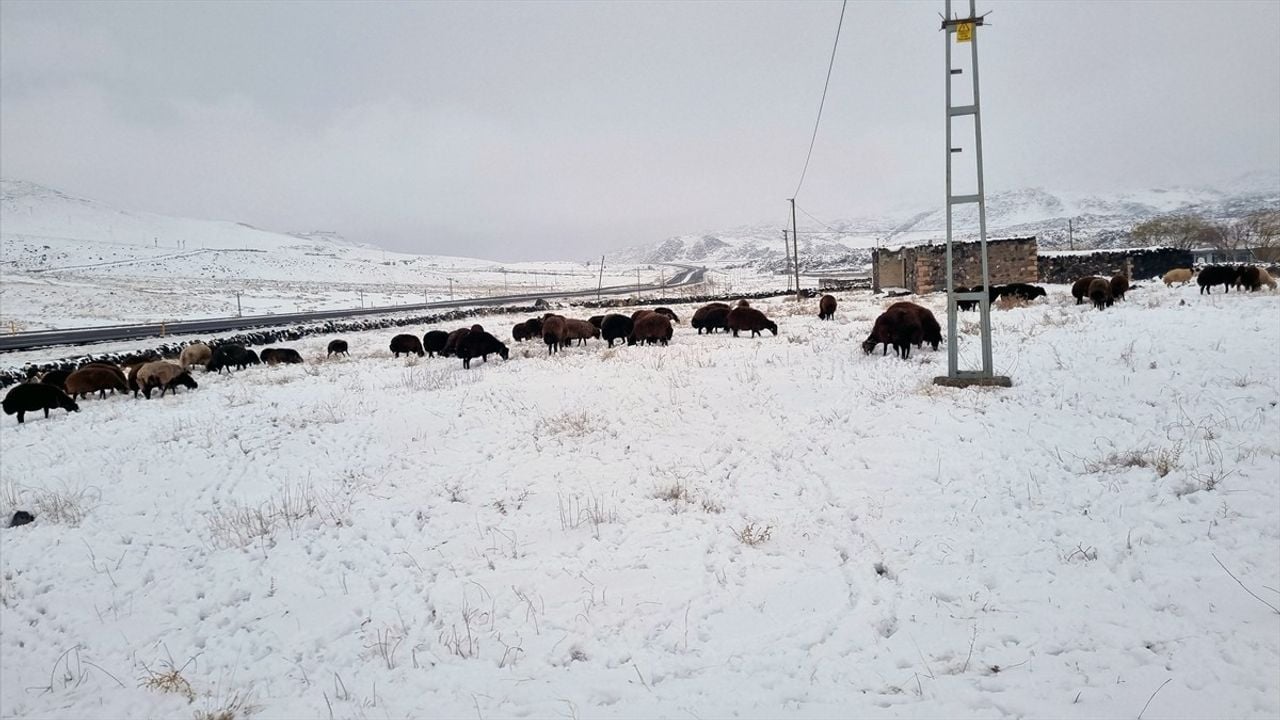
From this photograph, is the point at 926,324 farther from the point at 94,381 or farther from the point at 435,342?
the point at 94,381

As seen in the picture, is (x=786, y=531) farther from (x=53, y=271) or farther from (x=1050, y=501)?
(x=53, y=271)

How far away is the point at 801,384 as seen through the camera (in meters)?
12.1

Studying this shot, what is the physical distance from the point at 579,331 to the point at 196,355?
15.8 m

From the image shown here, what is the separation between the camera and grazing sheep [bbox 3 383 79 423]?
50.8ft

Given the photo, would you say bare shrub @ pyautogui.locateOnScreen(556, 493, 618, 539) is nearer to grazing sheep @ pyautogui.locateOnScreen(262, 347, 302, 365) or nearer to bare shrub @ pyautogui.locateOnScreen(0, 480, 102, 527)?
bare shrub @ pyautogui.locateOnScreen(0, 480, 102, 527)

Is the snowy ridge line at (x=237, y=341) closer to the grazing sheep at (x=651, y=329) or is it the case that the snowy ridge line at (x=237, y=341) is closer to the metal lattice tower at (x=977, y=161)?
the grazing sheep at (x=651, y=329)

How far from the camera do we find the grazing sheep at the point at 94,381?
17.8 meters

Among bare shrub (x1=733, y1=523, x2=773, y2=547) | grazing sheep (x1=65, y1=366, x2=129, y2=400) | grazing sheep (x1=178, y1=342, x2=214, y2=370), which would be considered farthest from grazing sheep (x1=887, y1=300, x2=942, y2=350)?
grazing sheep (x1=178, y1=342, x2=214, y2=370)

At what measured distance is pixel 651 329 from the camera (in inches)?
810

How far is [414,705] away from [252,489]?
21.1 feet

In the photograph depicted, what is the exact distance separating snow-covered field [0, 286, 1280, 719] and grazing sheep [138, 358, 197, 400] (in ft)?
19.9

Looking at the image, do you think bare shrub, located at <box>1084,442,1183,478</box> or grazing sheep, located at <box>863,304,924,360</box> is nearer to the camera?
bare shrub, located at <box>1084,442,1183,478</box>

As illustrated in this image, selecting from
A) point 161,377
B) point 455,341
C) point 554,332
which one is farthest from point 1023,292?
point 161,377

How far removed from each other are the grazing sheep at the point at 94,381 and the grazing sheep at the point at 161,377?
2.37ft
